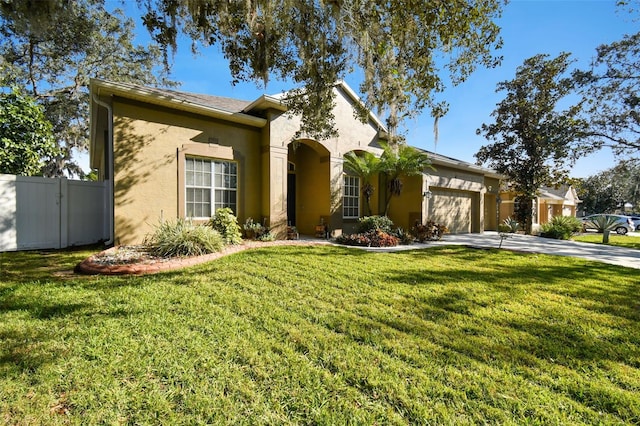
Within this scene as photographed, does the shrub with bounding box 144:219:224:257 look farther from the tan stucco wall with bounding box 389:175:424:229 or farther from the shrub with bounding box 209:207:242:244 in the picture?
the tan stucco wall with bounding box 389:175:424:229

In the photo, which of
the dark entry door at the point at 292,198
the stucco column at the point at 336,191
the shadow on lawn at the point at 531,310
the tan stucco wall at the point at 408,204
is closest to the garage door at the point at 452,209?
the tan stucco wall at the point at 408,204

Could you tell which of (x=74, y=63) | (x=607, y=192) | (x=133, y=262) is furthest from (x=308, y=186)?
(x=607, y=192)

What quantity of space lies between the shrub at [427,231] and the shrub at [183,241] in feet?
26.1

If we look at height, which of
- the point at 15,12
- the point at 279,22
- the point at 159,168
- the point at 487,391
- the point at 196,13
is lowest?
the point at 487,391

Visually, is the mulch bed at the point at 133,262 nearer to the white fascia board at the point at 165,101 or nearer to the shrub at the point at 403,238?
the white fascia board at the point at 165,101

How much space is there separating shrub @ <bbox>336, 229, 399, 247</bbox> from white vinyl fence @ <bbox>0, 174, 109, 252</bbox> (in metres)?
8.06

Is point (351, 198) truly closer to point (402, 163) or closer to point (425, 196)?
point (402, 163)

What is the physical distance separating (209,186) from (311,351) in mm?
8095

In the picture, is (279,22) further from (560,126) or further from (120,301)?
(560,126)

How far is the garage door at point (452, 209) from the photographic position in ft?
48.0

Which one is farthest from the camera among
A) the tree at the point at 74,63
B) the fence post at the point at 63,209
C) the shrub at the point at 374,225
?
the tree at the point at 74,63

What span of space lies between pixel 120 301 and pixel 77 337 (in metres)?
1.12

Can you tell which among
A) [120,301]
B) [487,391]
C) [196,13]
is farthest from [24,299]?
[487,391]

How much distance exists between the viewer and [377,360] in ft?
9.48
